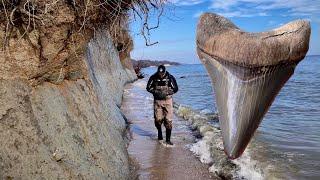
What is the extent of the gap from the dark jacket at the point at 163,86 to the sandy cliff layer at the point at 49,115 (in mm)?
4581

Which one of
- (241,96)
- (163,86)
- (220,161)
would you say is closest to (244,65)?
(241,96)

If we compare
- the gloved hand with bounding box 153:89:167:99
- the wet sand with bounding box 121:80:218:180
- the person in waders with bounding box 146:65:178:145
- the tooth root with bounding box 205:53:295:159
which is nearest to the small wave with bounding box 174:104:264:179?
the wet sand with bounding box 121:80:218:180

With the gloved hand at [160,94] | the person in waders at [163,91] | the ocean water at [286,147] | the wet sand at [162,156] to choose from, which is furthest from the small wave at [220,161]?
the gloved hand at [160,94]

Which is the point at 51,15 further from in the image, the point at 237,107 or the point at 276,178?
the point at 276,178

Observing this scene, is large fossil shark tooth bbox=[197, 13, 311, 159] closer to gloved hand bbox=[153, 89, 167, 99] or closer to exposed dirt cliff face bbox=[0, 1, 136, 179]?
exposed dirt cliff face bbox=[0, 1, 136, 179]

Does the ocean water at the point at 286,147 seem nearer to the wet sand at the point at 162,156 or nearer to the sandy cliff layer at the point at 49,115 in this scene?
the wet sand at the point at 162,156

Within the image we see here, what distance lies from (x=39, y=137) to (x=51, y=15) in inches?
48.3

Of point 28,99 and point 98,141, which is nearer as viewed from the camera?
point 28,99

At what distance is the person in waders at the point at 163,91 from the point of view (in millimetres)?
10172

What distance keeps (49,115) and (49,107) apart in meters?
0.09

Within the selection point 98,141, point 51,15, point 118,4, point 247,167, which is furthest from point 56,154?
point 247,167

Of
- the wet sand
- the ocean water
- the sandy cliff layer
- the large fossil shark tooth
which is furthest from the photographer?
the ocean water

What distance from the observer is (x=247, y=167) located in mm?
7953

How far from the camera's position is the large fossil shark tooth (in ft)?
6.41
